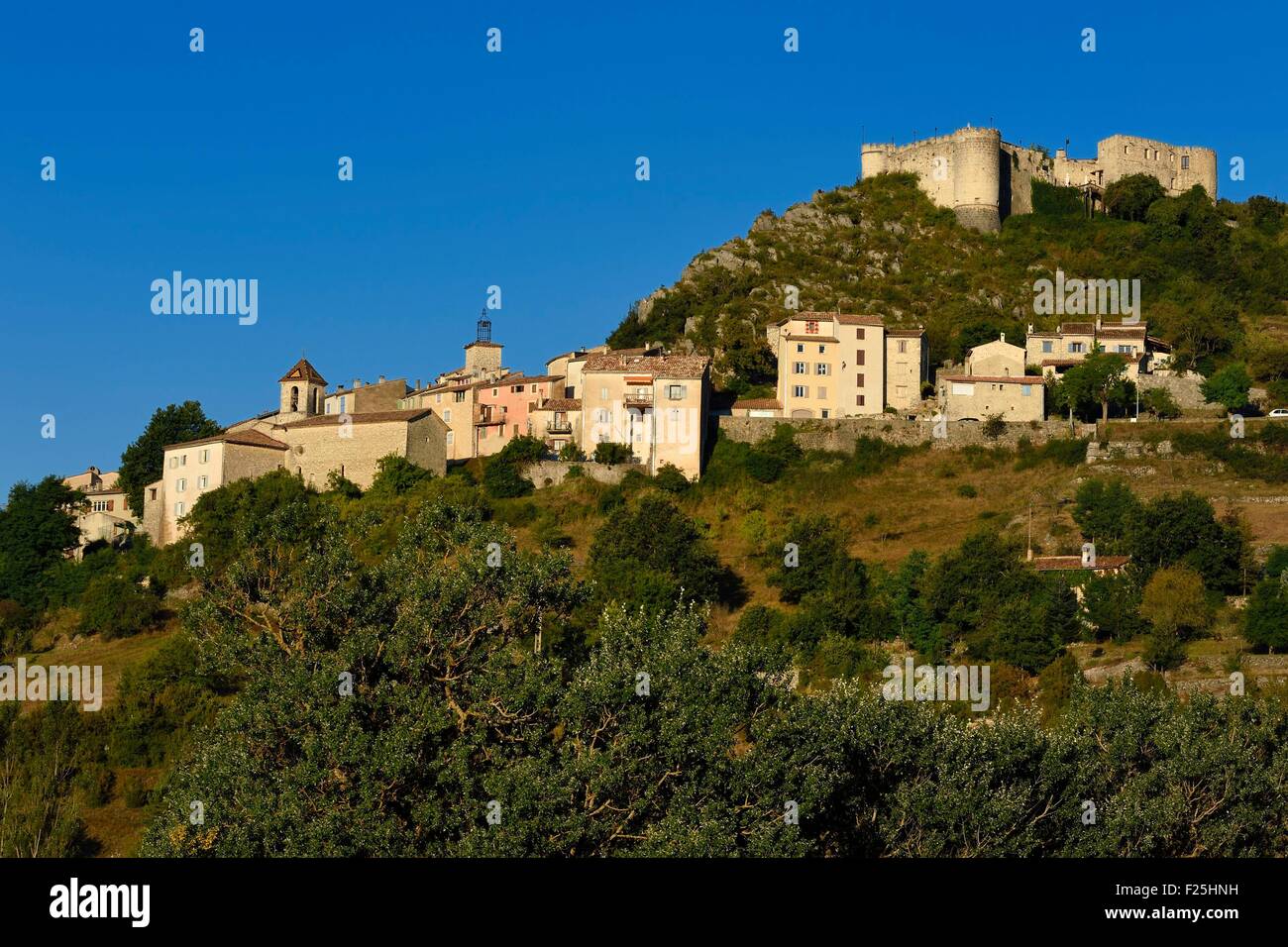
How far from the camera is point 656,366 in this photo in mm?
71125

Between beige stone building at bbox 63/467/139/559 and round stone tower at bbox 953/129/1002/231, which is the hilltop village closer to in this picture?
beige stone building at bbox 63/467/139/559

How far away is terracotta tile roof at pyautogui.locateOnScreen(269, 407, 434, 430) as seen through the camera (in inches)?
2810

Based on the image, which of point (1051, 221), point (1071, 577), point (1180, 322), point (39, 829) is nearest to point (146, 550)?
point (39, 829)

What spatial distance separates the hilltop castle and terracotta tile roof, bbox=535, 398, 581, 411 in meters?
39.1

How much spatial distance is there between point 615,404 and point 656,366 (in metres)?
2.42

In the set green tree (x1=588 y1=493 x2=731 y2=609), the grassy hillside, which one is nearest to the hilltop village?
the grassy hillside

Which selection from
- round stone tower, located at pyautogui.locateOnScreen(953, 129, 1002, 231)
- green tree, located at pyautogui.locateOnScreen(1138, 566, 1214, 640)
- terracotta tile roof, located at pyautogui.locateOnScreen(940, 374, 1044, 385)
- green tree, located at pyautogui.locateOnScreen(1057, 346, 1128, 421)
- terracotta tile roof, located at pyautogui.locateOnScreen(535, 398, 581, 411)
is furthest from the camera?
round stone tower, located at pyautogui.locateOnScreen(953, 129, 1002, 231)

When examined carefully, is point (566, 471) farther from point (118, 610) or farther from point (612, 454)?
point (118, 610)

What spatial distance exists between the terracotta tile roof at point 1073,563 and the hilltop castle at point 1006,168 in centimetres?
4978

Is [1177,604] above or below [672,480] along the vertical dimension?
below

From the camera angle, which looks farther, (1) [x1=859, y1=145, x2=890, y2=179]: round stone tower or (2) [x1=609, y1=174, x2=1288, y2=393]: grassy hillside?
(1) [x1=859, y1=145, x2=890, y2=179]: round stone tower

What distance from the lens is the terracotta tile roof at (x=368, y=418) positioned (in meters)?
71.4

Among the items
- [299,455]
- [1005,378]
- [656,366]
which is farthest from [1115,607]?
[299,455]
